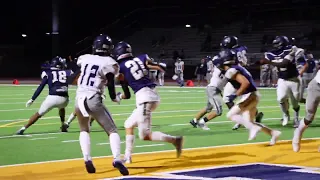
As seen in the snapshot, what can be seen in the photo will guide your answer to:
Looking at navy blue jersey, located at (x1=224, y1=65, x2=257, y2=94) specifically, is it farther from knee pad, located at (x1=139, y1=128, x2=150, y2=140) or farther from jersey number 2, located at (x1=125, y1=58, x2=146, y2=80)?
knee pad, located at (x1=139, y1=128, x2=150, y2=140)

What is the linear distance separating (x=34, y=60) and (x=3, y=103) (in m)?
28.3

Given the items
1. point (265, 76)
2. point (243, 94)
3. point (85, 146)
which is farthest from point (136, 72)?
point (265, 76)

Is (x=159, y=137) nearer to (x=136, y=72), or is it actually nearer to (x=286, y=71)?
(x=136, y=72)

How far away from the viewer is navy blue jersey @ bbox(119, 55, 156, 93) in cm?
822

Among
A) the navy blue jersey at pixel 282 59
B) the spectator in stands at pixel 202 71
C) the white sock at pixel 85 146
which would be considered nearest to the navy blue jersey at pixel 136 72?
the white sock at pixel 85 146

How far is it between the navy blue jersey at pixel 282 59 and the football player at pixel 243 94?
2.52 m

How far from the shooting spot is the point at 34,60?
48.3 metres

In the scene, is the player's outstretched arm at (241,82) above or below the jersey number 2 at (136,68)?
below

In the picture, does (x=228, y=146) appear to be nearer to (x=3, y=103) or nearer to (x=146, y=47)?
(x=3, y=103)

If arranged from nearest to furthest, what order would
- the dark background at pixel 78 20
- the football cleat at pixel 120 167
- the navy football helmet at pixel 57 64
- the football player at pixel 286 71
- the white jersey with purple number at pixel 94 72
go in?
1. the football cleat at pixel 120 167
2. the white jersey with purple number at pixel 94 72
3. the football player at pixel 286 71
4. the navy football helmet at pixel 57 64
5. the dark background at pixel 78 20

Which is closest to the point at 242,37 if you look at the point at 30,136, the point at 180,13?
the point at 180,13

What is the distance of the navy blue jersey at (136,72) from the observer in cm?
822

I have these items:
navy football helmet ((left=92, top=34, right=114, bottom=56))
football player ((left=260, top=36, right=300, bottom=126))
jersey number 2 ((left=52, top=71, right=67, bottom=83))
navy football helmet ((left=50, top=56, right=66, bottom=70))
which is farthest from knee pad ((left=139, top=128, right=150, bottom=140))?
football player ((left=260, top=36, right=300, bottom=126))

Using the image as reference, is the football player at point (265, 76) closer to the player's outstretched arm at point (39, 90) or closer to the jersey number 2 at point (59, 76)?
the jersey number 2 at point (59, 76)
